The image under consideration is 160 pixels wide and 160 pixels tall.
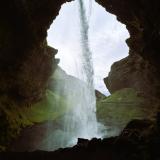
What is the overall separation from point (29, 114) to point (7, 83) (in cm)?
873

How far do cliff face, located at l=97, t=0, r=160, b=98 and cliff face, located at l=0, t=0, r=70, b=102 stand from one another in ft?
22.2

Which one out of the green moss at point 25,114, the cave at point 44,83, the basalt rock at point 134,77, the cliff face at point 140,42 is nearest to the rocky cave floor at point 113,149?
the cave at point 44,83

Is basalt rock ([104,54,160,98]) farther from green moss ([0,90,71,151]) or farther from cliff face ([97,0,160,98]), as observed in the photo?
green moss ([0,90,71,151])

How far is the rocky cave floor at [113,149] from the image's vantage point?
12.9 meters

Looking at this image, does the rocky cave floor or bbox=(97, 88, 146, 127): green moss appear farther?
bbox=(97, 88, 146, 127): green moss

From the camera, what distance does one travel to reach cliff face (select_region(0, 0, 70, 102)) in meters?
26.8

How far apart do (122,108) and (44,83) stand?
11.4 m

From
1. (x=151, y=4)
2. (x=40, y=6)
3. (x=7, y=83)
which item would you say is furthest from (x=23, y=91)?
(x=151, y=4)

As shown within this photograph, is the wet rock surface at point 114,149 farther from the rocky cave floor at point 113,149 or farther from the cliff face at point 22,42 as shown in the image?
the cliff face at point 22,42

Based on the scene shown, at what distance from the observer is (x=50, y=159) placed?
13.9m

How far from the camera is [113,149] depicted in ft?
45.2

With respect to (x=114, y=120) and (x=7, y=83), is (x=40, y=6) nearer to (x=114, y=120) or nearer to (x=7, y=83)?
(x=7, y=83)

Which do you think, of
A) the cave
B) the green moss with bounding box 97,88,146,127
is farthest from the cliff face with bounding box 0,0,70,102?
the green moss with bounding box 97,88,146,127

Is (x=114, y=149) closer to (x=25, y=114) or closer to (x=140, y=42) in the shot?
(x=140, y=42)
